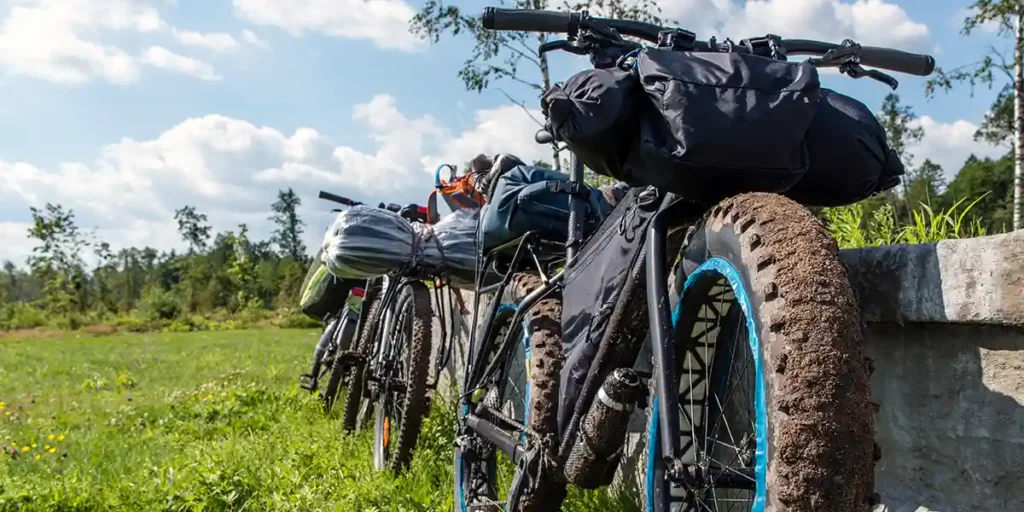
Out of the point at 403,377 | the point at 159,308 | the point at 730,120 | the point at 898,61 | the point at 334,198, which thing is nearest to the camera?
the point at 730,120

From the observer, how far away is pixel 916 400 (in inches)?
65.1

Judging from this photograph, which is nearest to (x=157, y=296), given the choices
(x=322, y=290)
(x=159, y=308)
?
(x=159, y=308)

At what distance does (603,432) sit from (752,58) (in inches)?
34.8

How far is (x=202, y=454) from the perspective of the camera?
13.8 ft

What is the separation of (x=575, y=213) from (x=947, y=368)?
1232 millimetres

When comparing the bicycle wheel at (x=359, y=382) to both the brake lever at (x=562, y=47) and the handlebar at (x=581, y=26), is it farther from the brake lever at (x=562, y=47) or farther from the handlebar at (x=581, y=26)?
the handlebar at (x=581, y=26)

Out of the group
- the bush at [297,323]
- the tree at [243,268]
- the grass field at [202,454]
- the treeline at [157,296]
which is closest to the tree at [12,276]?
the treeline at [157,296]

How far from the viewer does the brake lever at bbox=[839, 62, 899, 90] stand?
1.93 metres

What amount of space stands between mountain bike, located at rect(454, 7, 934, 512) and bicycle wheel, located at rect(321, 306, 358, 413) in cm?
250

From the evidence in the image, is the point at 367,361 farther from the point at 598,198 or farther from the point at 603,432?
the point at 603,432

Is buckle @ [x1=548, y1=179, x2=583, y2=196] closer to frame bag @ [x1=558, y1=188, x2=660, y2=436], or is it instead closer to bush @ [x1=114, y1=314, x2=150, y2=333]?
frame bag @ [x1=558, y1=188, x2=660, y2=436]

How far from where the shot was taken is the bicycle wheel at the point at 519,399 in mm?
2229

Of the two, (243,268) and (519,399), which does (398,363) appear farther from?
(243,268)

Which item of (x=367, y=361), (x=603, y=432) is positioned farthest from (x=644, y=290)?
(x=367, y=361)
